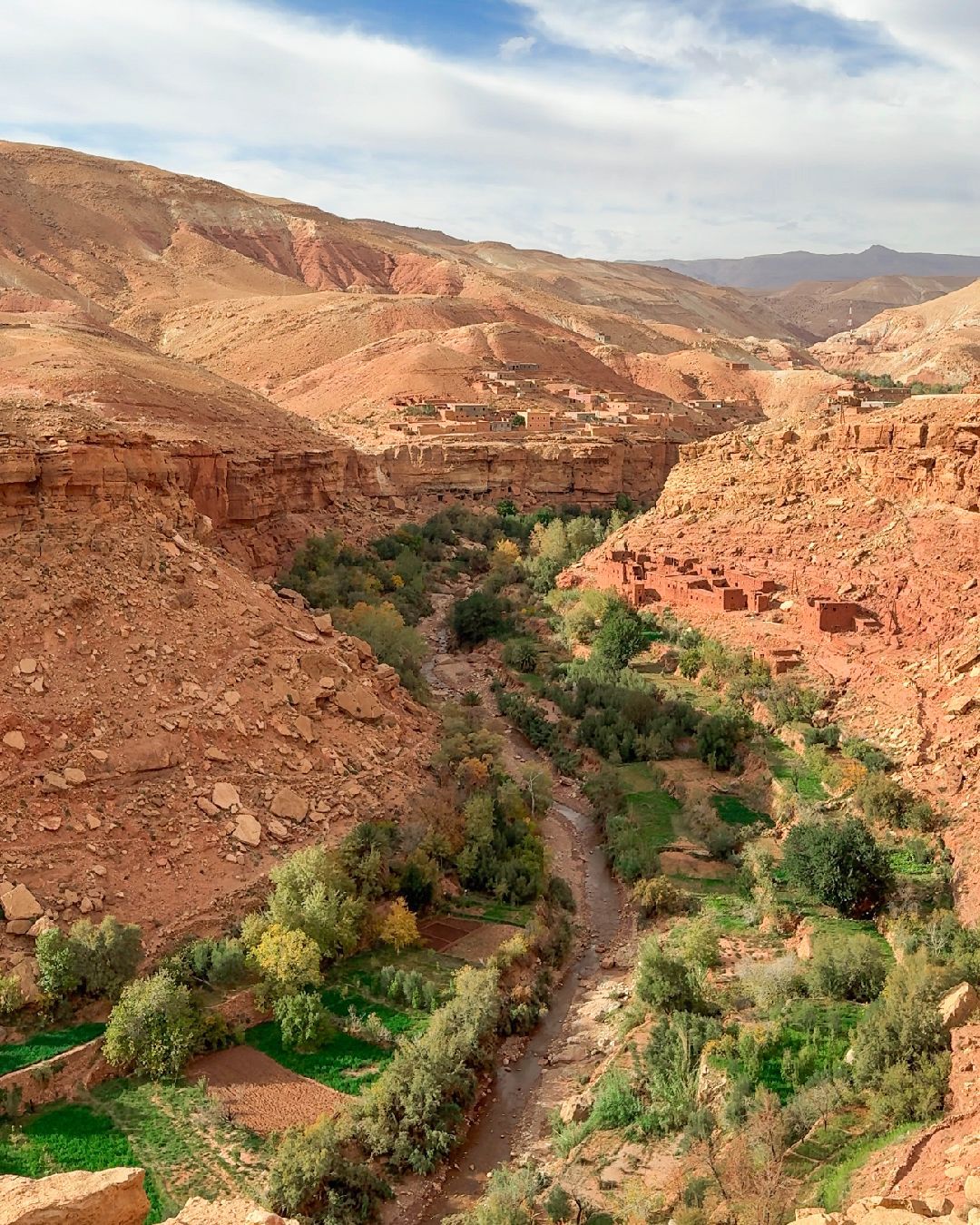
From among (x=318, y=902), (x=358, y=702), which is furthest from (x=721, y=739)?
(x=318, y=902)

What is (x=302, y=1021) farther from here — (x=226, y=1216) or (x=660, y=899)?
(x=226, y=1216)

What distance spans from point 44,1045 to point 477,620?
18206 mm

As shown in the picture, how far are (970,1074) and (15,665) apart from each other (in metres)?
12.7

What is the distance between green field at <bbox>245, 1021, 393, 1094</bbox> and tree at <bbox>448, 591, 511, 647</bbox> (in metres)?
16.6

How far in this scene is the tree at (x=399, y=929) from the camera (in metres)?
14.7

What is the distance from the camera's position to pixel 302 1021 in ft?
42.3

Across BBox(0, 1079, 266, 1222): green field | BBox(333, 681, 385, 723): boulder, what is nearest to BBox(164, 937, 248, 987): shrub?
BBox(0, 1079, 266, 1222): green field

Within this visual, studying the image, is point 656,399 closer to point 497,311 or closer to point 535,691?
point 497,311

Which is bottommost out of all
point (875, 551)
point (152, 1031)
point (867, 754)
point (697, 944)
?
point (152, 1031)

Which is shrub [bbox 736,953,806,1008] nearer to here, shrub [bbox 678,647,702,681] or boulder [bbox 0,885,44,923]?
boulder [bbox 0,885,44,923]

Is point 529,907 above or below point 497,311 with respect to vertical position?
below

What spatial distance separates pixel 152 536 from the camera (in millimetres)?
18328

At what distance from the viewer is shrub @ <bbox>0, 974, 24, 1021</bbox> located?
1222 centimetres

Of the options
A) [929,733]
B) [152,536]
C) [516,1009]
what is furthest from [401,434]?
[516,1009]
